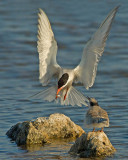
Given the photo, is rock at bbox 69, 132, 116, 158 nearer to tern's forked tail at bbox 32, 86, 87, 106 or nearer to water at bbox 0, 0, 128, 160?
water at bbox 0, 0, 128, 160

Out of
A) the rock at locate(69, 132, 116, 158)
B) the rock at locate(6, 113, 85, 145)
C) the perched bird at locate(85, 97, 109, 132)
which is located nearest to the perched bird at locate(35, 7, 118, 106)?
the rock at locate(6, 113, 85, 145)

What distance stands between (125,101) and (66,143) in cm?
243

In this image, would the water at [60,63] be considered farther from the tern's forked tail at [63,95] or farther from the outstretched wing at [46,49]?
the outstretched wing at [46,49]

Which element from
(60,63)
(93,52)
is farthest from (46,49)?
(60,63)

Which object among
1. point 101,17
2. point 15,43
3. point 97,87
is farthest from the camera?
point 101,17

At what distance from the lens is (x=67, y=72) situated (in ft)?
24.9

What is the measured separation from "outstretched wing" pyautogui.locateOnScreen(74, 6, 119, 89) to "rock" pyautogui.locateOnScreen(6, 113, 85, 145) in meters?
1.03

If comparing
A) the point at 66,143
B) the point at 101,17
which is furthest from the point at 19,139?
the point at 101,17

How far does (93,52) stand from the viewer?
724 centimetres

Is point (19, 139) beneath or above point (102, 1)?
beneath

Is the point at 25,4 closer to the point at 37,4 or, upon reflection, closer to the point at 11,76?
the point at 37,4

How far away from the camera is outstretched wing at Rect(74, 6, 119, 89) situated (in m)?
6.93

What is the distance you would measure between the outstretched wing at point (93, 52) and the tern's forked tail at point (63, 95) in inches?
9.4

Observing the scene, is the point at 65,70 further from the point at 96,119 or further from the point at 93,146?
the point at 93,146
